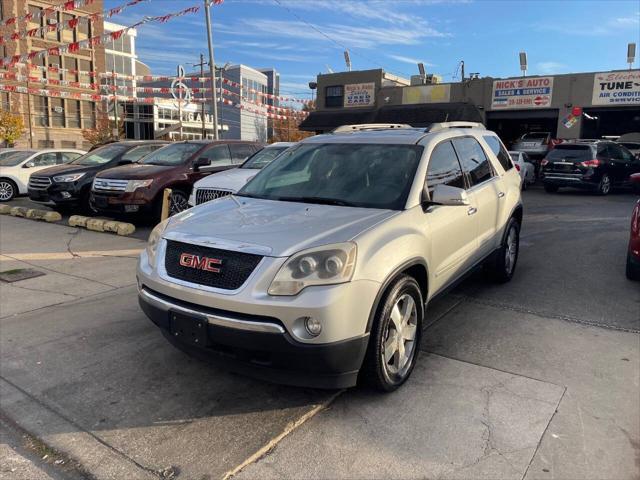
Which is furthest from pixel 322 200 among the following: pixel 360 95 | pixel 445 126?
pixel 360 95

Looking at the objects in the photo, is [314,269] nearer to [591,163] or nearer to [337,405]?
[337,405]

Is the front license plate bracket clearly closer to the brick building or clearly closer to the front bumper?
the front bumper

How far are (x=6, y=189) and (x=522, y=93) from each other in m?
22.8

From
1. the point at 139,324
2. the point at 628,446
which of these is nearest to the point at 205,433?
the point at 139,324

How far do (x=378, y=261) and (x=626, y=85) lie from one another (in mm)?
24650

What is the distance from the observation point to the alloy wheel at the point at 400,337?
3.27 meters

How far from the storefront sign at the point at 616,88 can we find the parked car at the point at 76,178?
2092 centimetres

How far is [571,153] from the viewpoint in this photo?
16906mm

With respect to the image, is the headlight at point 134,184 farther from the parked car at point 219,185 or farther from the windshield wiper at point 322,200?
the windshield wiper at point 322,200

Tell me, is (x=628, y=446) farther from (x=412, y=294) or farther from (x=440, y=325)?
(x=440, y=325)

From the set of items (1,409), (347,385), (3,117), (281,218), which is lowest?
(1,409)

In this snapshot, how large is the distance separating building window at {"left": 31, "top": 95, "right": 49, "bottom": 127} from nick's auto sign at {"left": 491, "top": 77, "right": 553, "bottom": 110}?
5138 centimetres

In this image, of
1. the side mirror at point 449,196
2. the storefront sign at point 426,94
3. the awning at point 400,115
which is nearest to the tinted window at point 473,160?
the side mirror at point 449,196

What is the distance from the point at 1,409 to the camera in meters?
3.20
